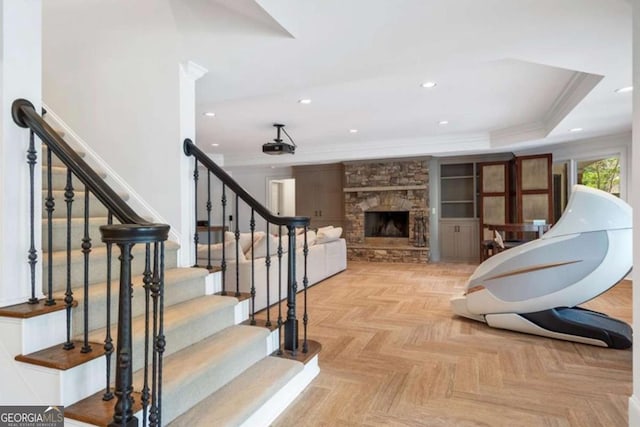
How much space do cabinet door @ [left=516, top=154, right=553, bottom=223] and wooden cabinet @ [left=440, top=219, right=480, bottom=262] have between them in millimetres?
1230

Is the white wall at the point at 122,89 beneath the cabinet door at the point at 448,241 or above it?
above

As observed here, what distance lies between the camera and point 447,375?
98.4 inches

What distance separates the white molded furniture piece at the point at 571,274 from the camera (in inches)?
115

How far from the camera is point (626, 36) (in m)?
2.29

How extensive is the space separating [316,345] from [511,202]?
5883 mm

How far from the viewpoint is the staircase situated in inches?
58.2

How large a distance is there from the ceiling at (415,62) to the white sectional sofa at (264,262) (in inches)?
53.6

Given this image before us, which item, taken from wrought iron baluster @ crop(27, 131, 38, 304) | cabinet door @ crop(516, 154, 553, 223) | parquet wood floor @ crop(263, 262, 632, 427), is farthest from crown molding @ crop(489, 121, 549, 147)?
wrought iron baluster @ crop(27, 131, 38, 304)

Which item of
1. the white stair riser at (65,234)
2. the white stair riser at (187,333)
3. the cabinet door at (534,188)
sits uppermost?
the cabinet door at (534,188)

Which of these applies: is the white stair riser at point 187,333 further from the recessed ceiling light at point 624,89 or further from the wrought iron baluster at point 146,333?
the recessed ceiling light at point 624,89

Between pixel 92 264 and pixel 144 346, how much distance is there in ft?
2.55

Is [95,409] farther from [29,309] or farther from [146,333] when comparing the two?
[29,309]

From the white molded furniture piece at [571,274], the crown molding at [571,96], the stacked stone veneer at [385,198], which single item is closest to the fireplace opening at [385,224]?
the stacked stone veneer at [385,198]

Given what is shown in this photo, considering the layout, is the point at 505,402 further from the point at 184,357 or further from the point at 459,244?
the point at 459,244
